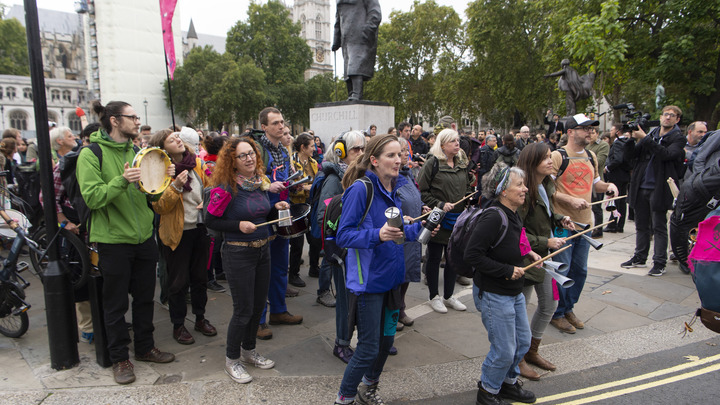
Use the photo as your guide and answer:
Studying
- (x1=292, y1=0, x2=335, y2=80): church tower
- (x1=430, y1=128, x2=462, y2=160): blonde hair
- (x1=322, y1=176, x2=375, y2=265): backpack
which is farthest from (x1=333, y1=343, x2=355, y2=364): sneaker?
(x1=292, y1=0, x2=335, y2=80): church tower

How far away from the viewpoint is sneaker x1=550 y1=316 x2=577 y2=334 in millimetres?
4844

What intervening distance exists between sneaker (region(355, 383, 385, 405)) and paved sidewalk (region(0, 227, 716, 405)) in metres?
0.26

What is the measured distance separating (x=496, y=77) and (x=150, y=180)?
33.0 meters

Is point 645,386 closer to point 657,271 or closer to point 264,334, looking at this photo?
point 264,334

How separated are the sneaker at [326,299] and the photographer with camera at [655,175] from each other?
189 inches

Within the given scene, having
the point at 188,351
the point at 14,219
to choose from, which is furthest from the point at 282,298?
the point at 14,219

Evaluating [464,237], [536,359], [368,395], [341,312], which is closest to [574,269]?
[536,359]

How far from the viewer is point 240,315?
3668 millimetres

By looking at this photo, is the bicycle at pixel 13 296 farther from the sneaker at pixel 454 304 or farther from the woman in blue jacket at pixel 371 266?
the sneaker at pixel 454 304

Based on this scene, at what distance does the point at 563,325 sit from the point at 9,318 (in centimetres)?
560

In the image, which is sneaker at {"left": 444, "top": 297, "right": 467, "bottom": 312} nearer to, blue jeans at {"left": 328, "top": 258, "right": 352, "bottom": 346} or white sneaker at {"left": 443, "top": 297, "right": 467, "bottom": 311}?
white sneaker at {"left": 443, "top": 297, "right": 467, "bottom": 311}

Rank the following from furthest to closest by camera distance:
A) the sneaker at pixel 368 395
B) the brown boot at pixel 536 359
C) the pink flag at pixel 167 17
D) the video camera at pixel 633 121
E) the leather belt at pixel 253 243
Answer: the pink flag at pixel 167 17, the video camera at pixel 633 121, the brown boot at pixel 536 359, the leather belt at pixel 253 243, the sneaker at pixel 368 395

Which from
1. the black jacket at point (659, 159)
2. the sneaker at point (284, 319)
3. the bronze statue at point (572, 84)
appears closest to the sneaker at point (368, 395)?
the sneaker at point (284, 319)

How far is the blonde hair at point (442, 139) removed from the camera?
17.0ft
